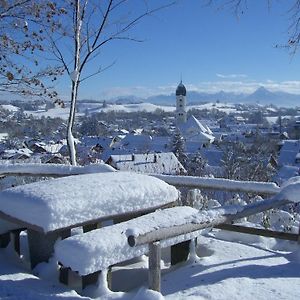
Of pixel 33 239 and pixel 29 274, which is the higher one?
pixel 33 239

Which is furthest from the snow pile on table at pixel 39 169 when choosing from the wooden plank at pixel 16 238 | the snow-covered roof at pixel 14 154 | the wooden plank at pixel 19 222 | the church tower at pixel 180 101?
the church tower at pixel 180 101

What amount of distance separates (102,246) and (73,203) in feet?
2.09

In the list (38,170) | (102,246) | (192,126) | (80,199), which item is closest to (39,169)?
(38,170)

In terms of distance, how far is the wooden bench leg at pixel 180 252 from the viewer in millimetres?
4258

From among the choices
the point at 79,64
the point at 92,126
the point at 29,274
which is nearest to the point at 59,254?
the point at 29,274

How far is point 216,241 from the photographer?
16.4ft

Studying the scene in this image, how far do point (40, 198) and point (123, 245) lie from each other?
0.88m

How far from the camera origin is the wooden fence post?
3.18 meters

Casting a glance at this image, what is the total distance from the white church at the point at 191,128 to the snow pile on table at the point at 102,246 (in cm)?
6429

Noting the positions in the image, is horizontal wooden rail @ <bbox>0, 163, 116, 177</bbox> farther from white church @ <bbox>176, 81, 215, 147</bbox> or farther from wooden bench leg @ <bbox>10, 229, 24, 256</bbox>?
white church @ <bbox>176, 81, 215, 147</bbox>

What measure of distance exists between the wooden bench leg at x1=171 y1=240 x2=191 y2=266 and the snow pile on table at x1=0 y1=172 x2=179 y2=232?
44 cm

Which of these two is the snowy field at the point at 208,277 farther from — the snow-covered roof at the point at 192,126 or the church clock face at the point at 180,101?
the church clock face at the point at 180,101

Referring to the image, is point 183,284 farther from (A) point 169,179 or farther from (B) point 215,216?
(A) point 169,179

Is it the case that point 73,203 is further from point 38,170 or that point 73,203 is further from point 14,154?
point 14,154
